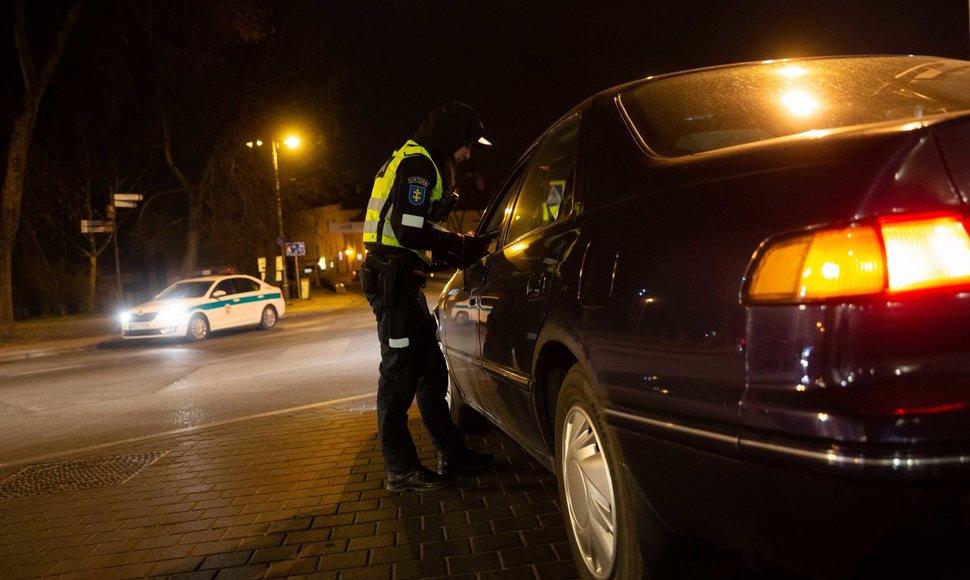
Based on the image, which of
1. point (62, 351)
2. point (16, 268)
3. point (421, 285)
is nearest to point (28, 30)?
point (62, 351)

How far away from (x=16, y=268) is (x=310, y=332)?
21.0 metres

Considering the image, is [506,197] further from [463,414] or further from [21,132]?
[21,132]

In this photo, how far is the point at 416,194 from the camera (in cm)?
423

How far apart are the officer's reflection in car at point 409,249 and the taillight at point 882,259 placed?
2657mm

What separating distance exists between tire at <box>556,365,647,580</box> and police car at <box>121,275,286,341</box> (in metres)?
16.1

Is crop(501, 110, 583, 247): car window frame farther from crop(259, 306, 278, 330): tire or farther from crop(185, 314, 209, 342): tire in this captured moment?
crop(259, 306, 278, 330): tire

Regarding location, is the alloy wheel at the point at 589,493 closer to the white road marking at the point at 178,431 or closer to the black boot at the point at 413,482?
the black boot at the point at 413,482

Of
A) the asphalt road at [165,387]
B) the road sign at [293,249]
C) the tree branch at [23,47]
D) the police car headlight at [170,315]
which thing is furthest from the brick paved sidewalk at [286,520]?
the road sign at [293,249]

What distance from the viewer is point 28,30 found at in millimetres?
21031

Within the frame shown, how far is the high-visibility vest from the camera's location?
437 cm

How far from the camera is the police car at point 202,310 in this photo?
17.6m

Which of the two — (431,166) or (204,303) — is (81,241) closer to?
(204,303)

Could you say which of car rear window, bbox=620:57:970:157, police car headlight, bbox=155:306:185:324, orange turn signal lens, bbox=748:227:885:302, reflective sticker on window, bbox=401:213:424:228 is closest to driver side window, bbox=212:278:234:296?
police car headlight, bbox=155:306:185:324

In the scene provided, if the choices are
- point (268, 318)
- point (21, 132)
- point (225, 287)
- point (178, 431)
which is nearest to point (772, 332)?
point (178, 431)
